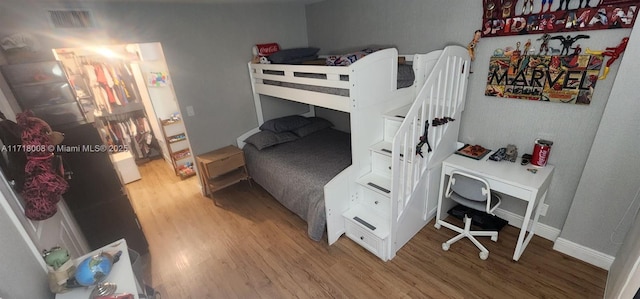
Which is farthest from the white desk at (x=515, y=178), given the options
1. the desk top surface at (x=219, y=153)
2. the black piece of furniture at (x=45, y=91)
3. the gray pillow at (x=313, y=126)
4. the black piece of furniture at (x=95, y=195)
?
the black piece of furniture at (x=45, y=91)

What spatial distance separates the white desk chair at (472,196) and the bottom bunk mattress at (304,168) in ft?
3.24

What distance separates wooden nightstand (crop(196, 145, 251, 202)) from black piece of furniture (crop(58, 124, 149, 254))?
86cm

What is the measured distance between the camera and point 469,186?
1.96 meters

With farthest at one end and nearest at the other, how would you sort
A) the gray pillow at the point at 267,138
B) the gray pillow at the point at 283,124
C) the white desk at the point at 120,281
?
1. the gray pillow at the point at 283,124
2. the gray pillow at the point at 267,138
3. the white desk at the point at 120,281

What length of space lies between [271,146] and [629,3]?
301cm

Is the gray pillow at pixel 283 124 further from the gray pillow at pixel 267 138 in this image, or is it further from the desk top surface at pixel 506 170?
the desk top surface at pixel 506 170

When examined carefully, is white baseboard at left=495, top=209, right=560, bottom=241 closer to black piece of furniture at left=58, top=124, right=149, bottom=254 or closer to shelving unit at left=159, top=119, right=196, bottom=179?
black piece of furniture at left=58, top=124, right=149, bottom=254

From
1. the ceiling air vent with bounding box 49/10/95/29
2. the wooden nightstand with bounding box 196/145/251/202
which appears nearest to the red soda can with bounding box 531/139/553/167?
the wooden nightstand with bounding box 196/145/251/202

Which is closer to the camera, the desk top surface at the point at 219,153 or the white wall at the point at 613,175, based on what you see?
the white wall at the point at 613,175

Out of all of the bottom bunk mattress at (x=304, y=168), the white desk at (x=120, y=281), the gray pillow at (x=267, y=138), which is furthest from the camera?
the gray pillow at (x=267, y=138)

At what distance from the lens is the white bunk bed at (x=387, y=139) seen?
6.33ft

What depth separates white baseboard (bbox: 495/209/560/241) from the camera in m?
2.18

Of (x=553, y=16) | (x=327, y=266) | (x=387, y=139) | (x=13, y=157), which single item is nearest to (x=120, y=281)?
(x=13, y=157)

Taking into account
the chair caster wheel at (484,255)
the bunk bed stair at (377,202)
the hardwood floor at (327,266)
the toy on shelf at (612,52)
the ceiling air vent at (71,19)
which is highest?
the ceiling air vent at (71,19)
